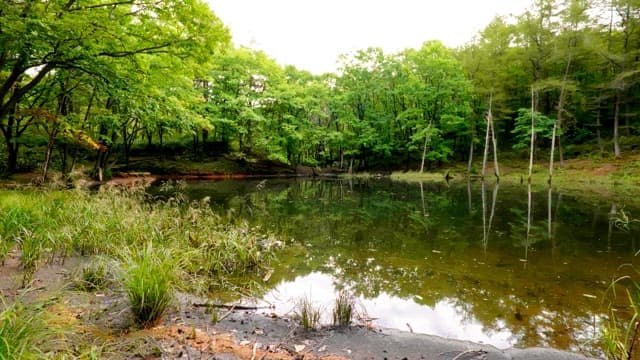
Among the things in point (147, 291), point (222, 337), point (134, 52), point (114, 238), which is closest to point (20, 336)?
point (147, 291)

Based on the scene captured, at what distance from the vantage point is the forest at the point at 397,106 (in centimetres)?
1905

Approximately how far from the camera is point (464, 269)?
19.7 feet

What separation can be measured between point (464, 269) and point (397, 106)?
3767cm

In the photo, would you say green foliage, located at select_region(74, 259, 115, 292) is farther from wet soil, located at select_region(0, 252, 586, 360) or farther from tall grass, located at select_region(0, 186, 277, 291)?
tall grass, located at select_region(0, 186, 277, 291)

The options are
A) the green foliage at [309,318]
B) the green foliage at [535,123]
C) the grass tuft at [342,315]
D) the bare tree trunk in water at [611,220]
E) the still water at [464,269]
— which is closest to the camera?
the green foliage at [309,318]

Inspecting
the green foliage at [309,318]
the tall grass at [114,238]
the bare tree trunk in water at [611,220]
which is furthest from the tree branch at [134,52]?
the bare tree trunk in water at [611,220]

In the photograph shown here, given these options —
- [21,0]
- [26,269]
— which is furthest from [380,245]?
[21,0]

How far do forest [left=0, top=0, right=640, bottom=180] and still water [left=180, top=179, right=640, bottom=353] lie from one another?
6982 millimetres

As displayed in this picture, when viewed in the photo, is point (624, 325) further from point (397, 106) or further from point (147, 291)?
point (397, 106)

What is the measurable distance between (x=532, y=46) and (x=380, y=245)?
2996 centimetres

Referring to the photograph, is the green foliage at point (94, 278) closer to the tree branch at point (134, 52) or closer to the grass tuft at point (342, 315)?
the grass tuft at point (342, 315)

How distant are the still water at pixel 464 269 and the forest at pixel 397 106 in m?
6.98

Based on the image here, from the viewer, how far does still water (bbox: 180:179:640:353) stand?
408 centimetres

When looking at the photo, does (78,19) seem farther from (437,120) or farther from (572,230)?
(437,120)
